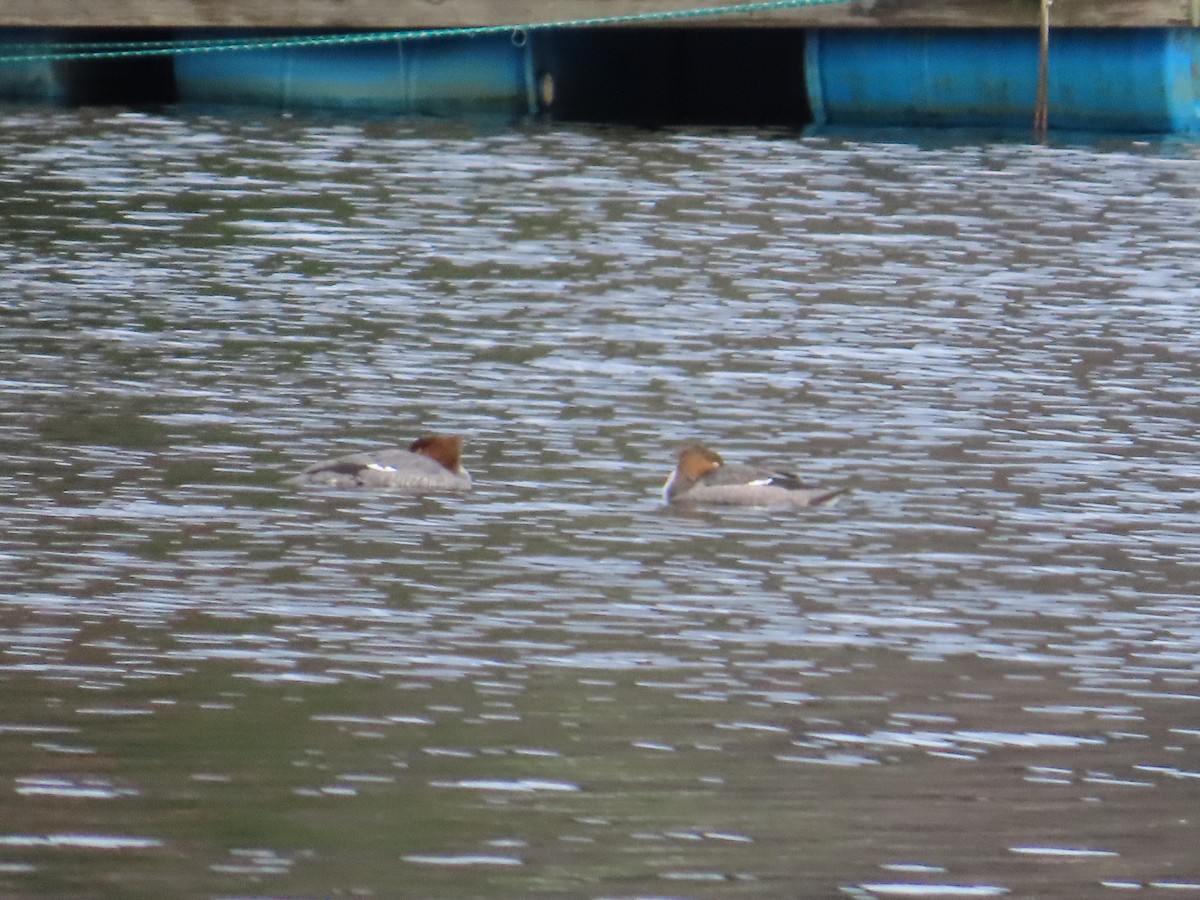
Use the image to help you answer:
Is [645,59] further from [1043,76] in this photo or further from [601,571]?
[601,571]

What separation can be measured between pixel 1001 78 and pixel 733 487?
67.2 feet

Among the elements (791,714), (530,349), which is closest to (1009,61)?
(530,349)

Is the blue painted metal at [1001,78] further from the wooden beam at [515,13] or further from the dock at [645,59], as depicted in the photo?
the wooden beam at [515,13]

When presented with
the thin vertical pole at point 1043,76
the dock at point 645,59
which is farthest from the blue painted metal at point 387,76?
the thin vertical pole at point 1043,76

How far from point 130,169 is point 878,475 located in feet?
54.1

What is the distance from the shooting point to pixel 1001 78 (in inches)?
1213

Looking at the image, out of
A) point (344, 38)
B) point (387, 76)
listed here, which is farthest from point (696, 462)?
point (387, 76)

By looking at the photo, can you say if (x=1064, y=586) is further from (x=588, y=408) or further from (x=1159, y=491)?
(x=588, y=408)

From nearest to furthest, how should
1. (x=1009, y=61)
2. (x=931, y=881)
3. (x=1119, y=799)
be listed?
(x=931, y=881), (x=1119, y=799), (x=1009, y=61)

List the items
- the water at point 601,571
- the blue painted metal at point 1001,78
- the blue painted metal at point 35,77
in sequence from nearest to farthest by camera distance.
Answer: the water at point 601,571
the blue painted metal at point 1001,78
the blue painted metal at point 35,77

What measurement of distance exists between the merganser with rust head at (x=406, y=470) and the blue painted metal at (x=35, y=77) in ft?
86.8

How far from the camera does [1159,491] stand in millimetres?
11688

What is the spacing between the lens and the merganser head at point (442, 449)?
11.5 m

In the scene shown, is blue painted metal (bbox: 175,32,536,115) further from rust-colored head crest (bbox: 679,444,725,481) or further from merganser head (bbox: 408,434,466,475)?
rust-colored head crest (bbox: 679,444,725,481)
